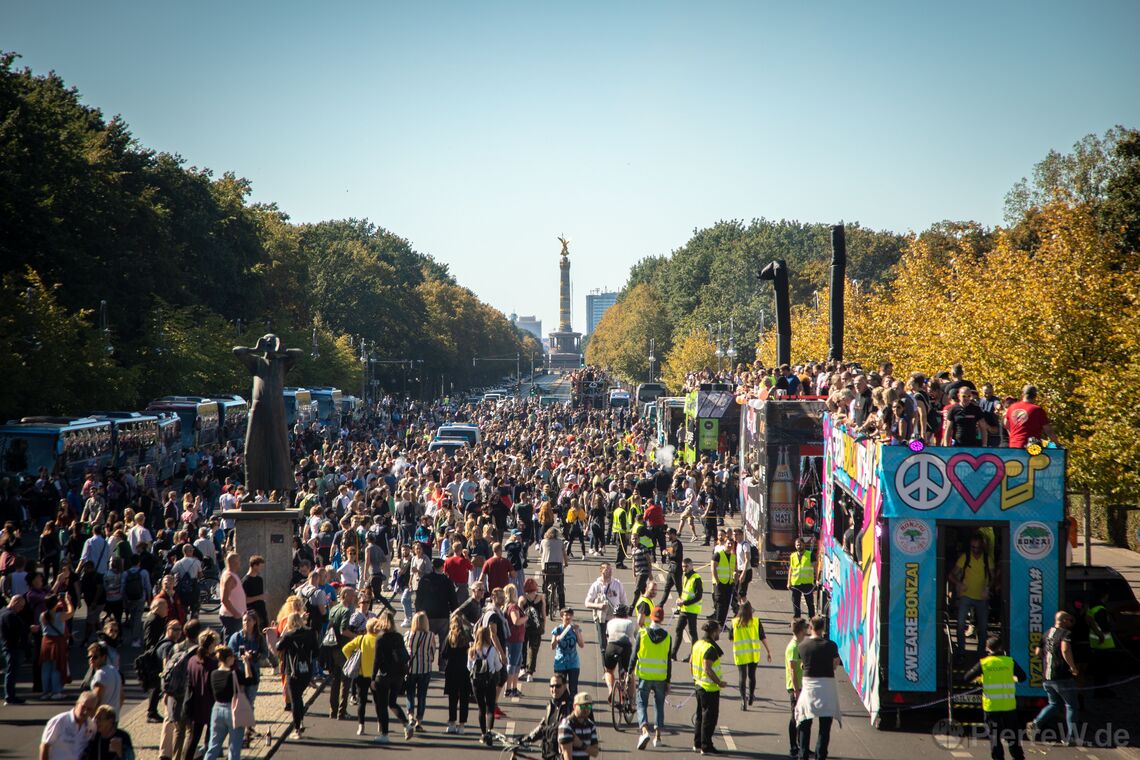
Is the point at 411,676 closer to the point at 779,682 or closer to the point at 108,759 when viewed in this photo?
the point at 108,759

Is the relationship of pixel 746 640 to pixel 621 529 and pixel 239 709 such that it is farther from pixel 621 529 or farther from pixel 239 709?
pixel 621 529

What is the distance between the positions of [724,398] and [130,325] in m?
29.6

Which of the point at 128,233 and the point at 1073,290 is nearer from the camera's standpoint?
the point at 1073,290

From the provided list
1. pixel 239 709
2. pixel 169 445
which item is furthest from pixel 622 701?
pixel 169 445

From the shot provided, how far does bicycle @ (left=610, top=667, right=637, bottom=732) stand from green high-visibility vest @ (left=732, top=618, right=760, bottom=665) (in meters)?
1.47

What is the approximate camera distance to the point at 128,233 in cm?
5434

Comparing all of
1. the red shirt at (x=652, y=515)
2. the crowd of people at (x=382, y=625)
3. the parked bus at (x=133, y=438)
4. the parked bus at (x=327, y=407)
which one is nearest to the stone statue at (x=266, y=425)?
the crowd of people at (x=382, y=625)

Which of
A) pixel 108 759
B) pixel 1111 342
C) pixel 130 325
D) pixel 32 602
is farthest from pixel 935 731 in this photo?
pixel 130 325

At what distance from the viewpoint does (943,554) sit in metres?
13.1

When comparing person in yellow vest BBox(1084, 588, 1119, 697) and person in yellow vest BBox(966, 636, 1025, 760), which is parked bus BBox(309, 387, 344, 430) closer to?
person in yellow vest BBox(1084, 588, 1119, 697)

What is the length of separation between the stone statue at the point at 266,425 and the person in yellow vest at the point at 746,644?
880cm

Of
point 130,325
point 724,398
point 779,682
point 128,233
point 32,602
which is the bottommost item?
point 779,682

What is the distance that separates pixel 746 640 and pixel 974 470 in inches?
148

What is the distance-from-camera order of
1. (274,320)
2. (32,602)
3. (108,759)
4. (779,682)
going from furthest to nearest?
1. (274,320)
2. (779,682)
3. (32,602)
4. (108,759)
